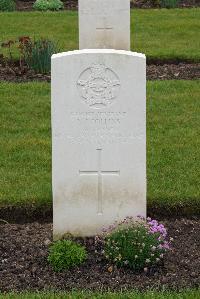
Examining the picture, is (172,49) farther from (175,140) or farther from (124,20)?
(175,140)

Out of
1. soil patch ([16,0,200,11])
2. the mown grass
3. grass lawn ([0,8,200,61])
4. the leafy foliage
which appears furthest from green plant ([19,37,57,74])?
soil patch ([16,0,200,11])

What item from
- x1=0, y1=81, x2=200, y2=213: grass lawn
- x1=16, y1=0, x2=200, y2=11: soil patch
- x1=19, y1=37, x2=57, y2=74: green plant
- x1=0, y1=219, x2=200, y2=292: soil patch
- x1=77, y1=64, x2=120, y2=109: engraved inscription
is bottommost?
x1=0, y1=219, x2=200, y2=292: soil patch

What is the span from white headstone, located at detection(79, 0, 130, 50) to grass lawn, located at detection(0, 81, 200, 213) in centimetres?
103

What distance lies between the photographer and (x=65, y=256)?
5.72 metres

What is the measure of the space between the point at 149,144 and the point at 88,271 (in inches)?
111

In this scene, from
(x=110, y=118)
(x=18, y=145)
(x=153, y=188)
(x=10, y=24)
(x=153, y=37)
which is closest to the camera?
(x=110, y=118)

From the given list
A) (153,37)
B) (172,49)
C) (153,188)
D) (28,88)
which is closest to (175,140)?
(153,188)

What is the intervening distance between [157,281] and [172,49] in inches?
292

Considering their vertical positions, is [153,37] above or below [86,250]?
above

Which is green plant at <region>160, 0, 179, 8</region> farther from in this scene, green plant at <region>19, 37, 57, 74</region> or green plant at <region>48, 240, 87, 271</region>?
green plant at <region>48, 240, 87, 271</region>

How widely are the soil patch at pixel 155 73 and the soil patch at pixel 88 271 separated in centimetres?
498

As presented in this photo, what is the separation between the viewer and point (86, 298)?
5.16 m

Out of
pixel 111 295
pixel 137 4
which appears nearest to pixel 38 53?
pixel 111 295

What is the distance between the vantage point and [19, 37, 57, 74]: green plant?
35.4 ft
